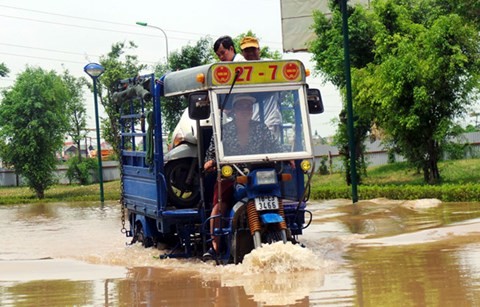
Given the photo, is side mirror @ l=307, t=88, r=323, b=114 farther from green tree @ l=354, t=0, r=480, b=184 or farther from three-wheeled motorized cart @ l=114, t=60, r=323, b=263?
green tree @ l=354, t=0, r=480, b=184

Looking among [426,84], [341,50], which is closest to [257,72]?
[426,84]

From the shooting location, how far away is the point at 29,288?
1080 cm

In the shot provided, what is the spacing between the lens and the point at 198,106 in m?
11.3

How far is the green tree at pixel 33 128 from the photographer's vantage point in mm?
43094

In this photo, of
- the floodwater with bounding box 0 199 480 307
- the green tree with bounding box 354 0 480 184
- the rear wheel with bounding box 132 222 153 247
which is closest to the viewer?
the floodwater with bounding box 0 199 480 307

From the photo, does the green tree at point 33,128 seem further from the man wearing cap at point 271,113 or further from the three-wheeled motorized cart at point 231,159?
the man wearing cap at point 271,113

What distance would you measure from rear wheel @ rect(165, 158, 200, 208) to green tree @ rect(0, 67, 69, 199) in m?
31.0

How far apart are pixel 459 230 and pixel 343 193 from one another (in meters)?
13.0

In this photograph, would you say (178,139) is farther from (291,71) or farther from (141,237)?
(141,237)

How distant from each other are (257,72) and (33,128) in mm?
33165

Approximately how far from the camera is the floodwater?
358 inches

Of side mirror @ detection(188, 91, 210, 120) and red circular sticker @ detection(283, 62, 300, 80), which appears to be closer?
side mirror @ detection(188, 91, 210, 120)

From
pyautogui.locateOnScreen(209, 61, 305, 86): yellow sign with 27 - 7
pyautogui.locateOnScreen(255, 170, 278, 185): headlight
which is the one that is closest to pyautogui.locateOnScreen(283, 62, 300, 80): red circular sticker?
pyautogui.locateOnScreen(209, 61, 305, 86): yellow sign with 27 - 7

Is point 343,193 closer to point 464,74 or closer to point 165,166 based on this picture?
point 464,74
